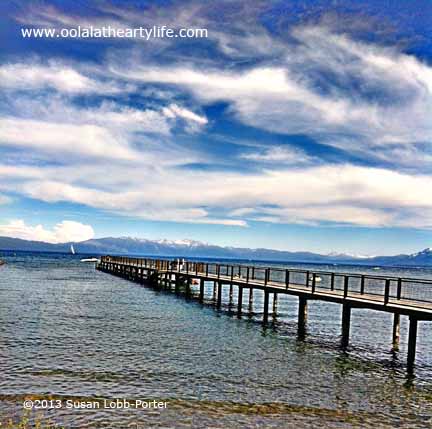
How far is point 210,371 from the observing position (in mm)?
18844

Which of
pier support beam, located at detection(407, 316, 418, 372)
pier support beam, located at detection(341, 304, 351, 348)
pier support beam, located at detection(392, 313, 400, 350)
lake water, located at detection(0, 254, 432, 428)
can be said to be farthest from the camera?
pier support beam, located at detection(341, 304, 351, 348)

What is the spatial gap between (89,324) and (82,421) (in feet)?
51.6

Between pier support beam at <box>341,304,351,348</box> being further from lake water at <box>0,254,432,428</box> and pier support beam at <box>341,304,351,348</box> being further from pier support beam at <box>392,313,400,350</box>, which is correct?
pier support beam at <box>392,313,400,350</box>

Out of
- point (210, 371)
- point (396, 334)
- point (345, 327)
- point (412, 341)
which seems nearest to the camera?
point (210, 371)

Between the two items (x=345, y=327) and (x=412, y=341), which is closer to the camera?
(x=412, y=341)

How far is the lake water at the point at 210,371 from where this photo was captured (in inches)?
567

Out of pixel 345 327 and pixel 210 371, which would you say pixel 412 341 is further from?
pixel 210 371

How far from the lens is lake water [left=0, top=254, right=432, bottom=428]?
47.2 ft

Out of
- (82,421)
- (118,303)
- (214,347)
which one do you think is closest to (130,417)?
(82,421)

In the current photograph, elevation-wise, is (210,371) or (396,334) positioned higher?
(396,334)

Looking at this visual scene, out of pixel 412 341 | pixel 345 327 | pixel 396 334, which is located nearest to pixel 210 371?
pixel 412 341

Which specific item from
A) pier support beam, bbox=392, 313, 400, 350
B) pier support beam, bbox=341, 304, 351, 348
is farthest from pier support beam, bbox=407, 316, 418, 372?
pier support beam, bbox=341, 304, 351, 348


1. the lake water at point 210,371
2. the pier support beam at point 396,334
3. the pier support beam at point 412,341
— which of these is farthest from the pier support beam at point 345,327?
the pier support beam at point 412,341

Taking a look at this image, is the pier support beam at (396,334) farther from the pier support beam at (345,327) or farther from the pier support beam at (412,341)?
the pier support beam at (412,341)
